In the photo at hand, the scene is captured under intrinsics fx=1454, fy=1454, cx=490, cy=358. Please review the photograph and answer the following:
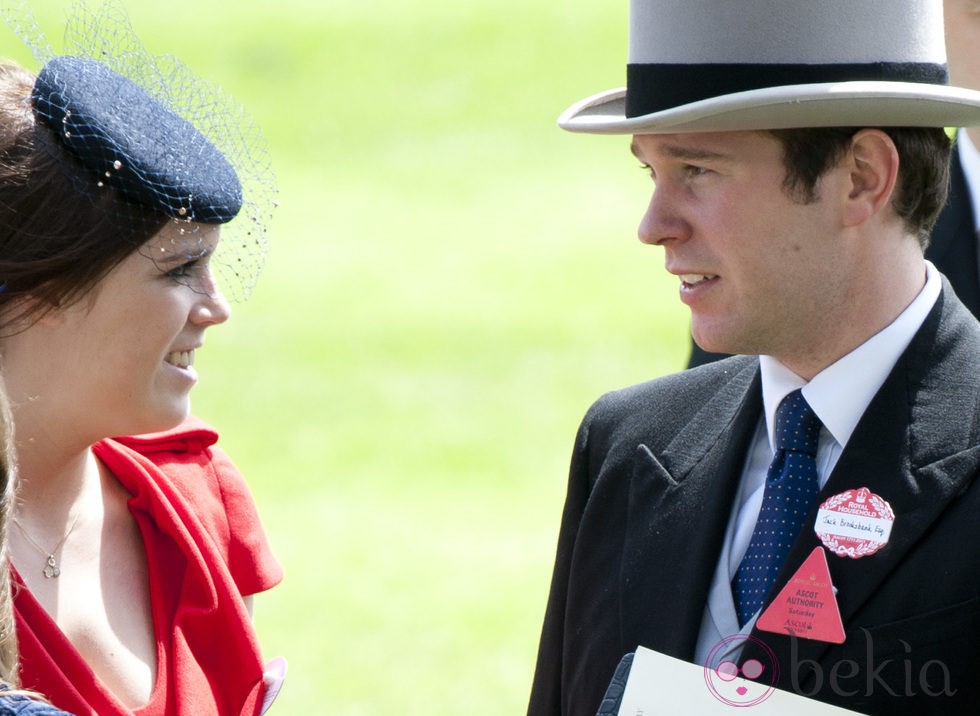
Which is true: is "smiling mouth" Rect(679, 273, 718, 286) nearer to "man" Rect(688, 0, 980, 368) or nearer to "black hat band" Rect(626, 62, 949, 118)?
"black hat band" Rect(626, 62, 949, 118)

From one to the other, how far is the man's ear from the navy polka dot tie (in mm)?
341

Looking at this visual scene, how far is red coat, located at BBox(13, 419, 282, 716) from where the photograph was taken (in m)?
2.67

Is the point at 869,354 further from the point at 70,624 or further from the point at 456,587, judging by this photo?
the point at 456,587

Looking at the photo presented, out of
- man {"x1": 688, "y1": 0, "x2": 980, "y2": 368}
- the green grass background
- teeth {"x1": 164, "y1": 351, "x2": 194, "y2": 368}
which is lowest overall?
the green grass background

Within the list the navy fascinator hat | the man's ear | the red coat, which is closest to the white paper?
the man's ear

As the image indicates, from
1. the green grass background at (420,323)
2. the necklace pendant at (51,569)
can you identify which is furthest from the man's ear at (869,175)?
the green grass background at (420,323)

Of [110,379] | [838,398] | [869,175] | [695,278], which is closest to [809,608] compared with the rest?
[838,398]

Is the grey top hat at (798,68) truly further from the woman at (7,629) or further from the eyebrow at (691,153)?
the woman at (7,629)

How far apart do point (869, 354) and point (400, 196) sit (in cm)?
1581

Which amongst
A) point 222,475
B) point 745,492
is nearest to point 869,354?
point 745,492

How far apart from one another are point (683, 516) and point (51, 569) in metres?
1.21

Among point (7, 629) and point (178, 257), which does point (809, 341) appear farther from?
point (7, 629)

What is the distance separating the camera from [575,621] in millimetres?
2791

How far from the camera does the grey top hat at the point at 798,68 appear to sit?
243 centimetres
